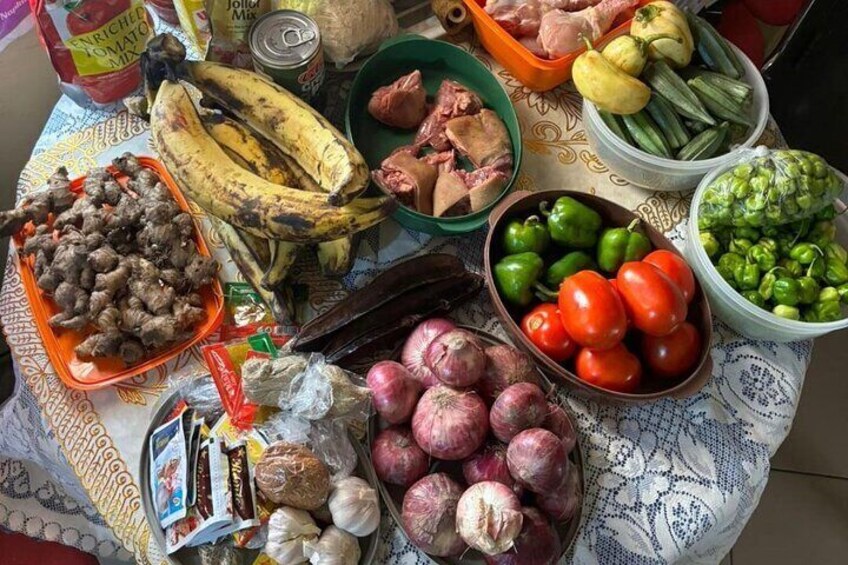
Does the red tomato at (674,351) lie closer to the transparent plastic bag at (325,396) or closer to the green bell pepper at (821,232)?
the green bell pepper at (821,232)

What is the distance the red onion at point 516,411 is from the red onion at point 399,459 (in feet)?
0.34

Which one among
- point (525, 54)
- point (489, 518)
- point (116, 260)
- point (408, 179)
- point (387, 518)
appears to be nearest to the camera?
point (489, 518)

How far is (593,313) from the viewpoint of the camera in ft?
2.99

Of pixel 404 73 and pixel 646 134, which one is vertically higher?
pixel 404 73

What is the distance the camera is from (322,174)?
3.14ft

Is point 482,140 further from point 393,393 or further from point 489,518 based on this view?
point 489,518

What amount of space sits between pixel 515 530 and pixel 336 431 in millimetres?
258

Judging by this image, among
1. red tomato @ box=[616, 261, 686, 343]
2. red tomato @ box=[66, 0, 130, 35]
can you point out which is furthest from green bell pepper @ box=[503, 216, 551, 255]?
red tomato @ box=[66, 0, 130, 35]

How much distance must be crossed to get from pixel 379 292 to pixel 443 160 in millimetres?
301

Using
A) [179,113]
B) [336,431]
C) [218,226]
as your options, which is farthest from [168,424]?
[179,113]

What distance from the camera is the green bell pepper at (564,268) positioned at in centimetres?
103

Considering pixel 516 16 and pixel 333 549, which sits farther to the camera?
pixel 516 16

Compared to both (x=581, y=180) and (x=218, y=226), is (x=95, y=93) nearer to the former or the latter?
(x=218, y=226)

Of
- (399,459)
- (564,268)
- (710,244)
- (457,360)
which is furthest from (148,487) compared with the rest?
(710,244)
